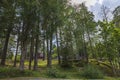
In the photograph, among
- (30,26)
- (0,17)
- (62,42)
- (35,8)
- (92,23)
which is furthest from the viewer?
(92,23)

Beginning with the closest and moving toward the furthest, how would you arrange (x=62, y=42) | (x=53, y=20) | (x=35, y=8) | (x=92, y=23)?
(x=35, y=8), (x=53, y=20), (x=62, y=42), (x=92, y=23)

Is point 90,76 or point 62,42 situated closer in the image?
point 90,76

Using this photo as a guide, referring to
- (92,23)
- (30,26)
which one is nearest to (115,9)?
(92,23)

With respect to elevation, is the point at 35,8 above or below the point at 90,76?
above

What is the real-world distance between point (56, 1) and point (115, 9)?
19023mm

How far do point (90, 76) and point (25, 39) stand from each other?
866cm

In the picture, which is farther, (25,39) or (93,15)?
(93,15)

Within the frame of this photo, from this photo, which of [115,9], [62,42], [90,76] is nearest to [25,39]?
[90,76]

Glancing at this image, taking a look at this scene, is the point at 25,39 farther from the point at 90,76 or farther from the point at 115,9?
the point at 115,9

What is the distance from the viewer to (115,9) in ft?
111

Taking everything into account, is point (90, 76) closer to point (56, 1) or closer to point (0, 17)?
point (56, 1)

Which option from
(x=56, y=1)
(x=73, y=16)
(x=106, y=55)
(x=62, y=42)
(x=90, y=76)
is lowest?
(x=90, y=76)

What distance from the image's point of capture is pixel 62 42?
30.4 m

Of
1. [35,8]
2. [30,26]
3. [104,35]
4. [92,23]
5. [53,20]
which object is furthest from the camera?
[92,23]
